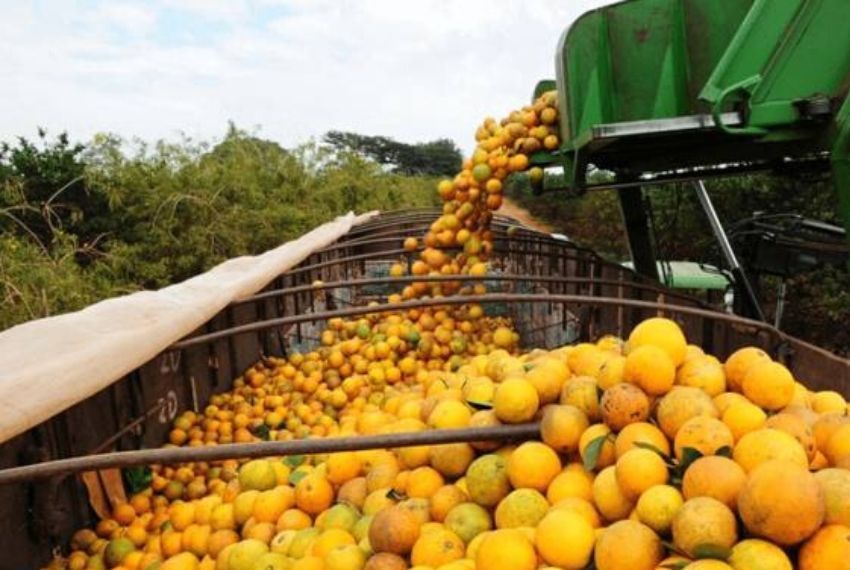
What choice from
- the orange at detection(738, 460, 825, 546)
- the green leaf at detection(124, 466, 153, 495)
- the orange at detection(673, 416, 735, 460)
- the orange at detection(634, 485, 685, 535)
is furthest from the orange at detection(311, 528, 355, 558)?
the green leaf at detection(124, 466, 153, 495)

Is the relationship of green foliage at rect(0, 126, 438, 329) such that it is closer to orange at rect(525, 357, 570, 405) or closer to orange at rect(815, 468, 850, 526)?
orange at rect(525, 357, 570, 405)

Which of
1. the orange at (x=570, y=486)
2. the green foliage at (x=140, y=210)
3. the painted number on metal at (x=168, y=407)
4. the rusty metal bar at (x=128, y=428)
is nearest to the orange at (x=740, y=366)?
the orange at (x=570, y=486)

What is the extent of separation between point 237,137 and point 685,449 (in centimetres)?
1587

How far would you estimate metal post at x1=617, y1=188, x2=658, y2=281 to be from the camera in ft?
19.7

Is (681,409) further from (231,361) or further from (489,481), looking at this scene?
(231,361)

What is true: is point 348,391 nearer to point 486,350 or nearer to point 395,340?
point 395,340

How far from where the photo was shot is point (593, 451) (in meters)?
1.62

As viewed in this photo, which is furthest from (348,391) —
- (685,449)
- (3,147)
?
(3,147)

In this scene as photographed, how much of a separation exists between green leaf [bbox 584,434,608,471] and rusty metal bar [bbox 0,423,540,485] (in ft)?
0.83

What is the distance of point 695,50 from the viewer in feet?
14.1

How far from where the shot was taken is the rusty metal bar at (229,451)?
5.13 feet

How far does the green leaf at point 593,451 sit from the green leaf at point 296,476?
40.4 inches

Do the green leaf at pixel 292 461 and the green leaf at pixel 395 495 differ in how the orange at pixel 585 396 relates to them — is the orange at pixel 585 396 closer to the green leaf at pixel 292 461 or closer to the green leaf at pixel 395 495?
the green leaf at pixel 395 495

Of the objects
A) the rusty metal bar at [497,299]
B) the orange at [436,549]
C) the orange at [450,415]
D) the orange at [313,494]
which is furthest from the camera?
the rusty metal bar at [497,299]
